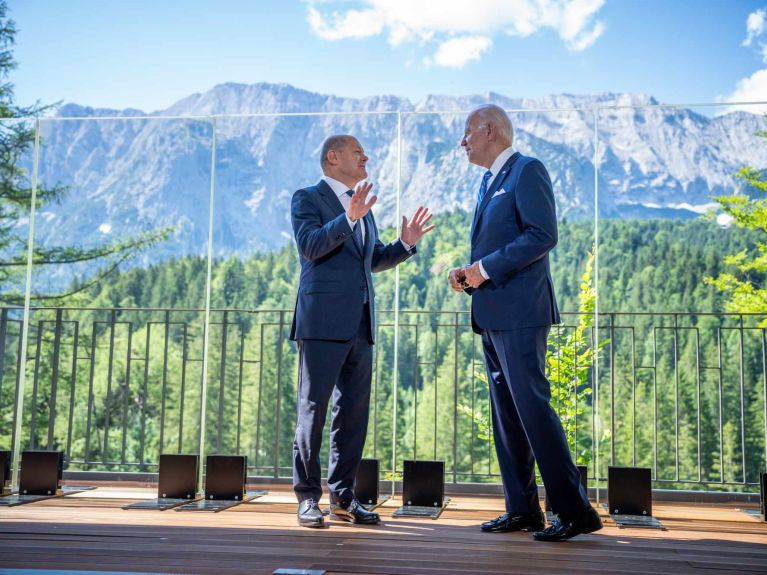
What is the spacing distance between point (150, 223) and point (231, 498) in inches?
580

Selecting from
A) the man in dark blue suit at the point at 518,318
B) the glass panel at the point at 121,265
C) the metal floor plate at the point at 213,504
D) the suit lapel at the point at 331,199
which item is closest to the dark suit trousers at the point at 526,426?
the man in dark blue suit at the point at 518,318

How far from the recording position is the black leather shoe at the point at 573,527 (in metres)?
1.96

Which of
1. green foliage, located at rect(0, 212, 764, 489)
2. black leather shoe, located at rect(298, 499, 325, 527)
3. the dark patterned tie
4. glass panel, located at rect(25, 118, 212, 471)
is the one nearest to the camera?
black leather shoe, located at rect(298, 499, 325, 527)

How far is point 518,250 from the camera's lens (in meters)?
2.07

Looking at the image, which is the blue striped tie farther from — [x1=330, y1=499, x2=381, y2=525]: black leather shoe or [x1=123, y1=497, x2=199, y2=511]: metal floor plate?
[x1=123, y1=497, x2=199, y2=511]: metal floor plate

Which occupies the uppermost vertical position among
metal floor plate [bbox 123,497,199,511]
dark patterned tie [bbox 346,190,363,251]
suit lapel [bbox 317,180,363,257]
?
suit lapel [bbox 317,180,363,257]

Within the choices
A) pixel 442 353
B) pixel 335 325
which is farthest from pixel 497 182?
pixel 442 353

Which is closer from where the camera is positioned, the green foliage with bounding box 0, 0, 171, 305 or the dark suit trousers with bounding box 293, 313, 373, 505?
the dark suit trousers with bounding box 293, 313, 373, 505

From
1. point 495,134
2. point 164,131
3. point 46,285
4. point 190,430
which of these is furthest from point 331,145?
point 164,131

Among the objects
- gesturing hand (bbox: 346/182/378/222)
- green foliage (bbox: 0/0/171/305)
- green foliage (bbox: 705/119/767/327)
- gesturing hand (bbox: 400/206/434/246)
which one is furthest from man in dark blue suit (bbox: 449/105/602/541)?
green foliage (bbox: 0/0/171/305)

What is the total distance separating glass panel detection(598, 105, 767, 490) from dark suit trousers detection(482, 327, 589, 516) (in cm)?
795

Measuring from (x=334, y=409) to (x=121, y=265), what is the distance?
1263cm

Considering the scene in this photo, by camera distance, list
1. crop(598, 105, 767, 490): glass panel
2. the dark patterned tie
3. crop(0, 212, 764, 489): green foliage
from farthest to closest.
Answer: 1. crop(598, 105, 767, 490): glass panel
2. crop(0, 212, 764, 489): green foliage
3. the dark patterned tie

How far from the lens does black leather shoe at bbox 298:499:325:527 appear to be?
2176mm
